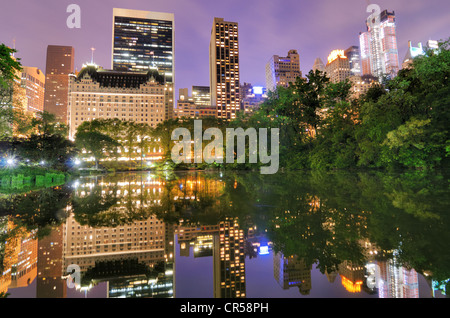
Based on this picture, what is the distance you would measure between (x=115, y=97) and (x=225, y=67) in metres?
72.0

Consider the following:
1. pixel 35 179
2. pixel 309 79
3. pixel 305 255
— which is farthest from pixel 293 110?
pixel 305 255

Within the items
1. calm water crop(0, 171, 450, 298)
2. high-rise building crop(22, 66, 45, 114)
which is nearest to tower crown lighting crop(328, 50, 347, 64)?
calm water crop(0, 171, 450, 298)

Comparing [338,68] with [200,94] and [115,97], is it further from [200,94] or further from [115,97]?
[115,97]

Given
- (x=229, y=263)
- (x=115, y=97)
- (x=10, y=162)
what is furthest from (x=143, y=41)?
(x=229, y=263)

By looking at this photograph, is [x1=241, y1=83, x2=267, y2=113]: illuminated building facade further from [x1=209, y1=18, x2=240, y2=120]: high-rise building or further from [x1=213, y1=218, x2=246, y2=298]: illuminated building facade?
[x1=213, y1=218, x2=246, y2=298]: illuminated building facade

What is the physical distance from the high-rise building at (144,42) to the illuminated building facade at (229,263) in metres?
147

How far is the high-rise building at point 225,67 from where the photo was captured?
150 meters

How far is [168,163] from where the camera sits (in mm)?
49094

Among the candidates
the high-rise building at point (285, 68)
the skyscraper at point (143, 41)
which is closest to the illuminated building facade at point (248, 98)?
the high-rise building at point (285, 68)

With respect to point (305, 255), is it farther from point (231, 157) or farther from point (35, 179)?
point (231, 157)

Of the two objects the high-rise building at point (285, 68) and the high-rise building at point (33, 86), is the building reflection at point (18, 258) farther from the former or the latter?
the high-rise building at point (285, 68)

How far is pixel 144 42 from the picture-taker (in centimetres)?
15038

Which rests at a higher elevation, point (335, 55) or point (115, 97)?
point (335, 55)
